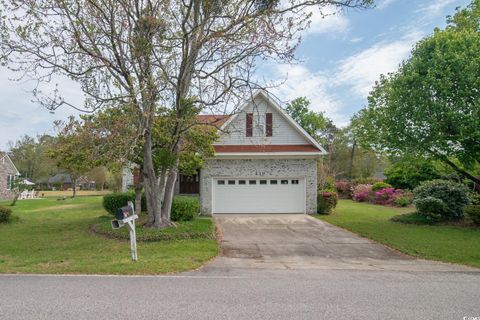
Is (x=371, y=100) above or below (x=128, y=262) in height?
above

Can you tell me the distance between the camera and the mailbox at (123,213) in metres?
7.82

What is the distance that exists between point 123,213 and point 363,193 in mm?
24779

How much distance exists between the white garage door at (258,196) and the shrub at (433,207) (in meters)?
5.82

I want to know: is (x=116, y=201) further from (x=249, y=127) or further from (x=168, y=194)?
(x=249, y=127)

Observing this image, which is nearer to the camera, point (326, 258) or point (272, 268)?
point (272, 268)

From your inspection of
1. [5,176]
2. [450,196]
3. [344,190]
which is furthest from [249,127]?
[5,176]

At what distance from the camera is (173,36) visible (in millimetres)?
11117

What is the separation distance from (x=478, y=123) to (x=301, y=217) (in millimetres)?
8543

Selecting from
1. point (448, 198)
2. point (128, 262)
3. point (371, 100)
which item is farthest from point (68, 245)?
point (448, 198)

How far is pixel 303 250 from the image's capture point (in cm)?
1029

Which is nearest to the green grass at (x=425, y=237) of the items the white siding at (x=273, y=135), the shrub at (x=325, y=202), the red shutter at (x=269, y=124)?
the shrub at (x=325, y=202)

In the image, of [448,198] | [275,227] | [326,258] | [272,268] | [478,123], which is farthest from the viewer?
[448,198]

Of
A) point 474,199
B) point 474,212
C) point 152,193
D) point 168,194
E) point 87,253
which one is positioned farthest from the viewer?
point 474,199

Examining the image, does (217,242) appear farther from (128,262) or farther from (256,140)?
(256,140)
